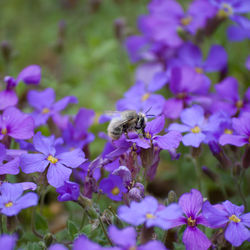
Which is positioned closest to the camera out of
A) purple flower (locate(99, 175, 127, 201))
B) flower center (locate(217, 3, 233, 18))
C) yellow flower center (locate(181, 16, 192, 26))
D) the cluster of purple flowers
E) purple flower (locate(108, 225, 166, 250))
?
purple flower (locate(108, 225, 166, 250))

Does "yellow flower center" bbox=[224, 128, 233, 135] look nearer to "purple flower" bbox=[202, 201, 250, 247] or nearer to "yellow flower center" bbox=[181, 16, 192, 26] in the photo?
"purple flower" bbox=[202, 201, 250, 247]

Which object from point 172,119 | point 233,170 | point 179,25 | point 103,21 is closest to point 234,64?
point 179,25

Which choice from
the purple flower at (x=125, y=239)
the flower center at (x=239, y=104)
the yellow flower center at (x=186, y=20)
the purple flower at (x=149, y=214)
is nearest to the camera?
the purple flower at (x=125, y=239)

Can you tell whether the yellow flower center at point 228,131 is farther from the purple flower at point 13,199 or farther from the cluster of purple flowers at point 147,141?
the purple flower at point 13,199

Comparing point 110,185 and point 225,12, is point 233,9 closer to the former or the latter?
point 225,12

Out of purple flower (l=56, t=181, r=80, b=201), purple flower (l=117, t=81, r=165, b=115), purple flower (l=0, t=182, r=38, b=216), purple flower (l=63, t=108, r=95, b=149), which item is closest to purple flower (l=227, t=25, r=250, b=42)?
purple flower (l=117, t=81, r=165, b=115)

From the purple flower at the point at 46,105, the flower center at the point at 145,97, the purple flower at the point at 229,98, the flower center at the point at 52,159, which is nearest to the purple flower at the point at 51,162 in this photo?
the flower center at the point at 52,159

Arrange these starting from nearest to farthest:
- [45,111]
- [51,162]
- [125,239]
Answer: [125,239] < [51,162] < [45,111]

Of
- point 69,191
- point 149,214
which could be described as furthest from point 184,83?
point 149,214
